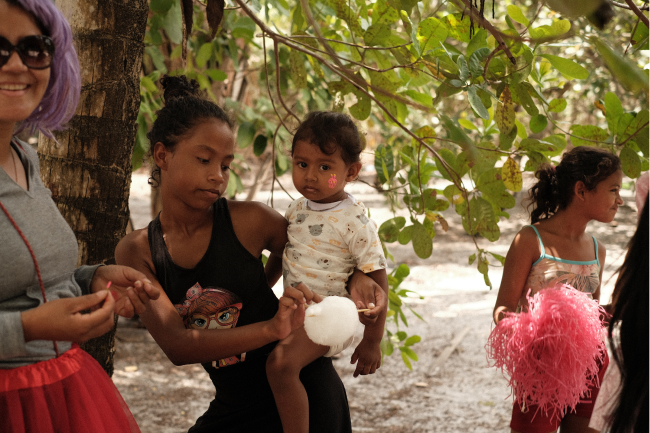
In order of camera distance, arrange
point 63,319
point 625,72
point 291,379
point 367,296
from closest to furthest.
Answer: point 625,72, point 63,319, point 291,379, point 367,296

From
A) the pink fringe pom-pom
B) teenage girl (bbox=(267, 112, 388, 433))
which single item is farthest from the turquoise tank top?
teenage girl (bbox=(267, 112, 388, 433))

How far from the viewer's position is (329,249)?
1.80m

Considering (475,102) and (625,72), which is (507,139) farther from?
(625,72)

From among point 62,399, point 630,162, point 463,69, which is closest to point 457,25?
point 463,69

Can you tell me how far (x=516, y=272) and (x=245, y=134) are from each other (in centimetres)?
155

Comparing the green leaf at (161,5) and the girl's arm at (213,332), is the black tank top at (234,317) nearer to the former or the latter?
the girl's arm at (213,332)

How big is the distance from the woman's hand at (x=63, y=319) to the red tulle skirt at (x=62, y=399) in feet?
0.44

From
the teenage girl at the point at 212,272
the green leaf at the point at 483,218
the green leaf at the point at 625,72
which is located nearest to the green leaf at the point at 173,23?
the teenage girl at the point at 212,272

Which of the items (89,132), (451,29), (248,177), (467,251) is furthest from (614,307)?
(248,177)

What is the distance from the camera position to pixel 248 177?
12.6 metres

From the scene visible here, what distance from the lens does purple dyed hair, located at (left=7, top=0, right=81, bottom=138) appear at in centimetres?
116

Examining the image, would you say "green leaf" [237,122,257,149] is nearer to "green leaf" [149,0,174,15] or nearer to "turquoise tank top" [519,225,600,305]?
"green leaf" [149,0,174,15]

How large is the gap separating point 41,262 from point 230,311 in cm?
60

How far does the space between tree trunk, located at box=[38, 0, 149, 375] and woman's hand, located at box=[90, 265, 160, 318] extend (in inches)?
22.1
